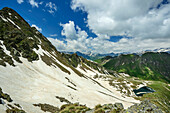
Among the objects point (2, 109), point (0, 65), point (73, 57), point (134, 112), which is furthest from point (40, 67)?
point (73, 57)

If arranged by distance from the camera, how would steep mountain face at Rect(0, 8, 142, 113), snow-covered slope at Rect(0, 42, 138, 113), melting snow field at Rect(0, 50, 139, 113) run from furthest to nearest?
1. snow-covered slope at Rect(0, 42, 138, 113)
2. steep mountain face at Rect(0, 8, 142, 113)
3. melting snow field at Rect(0, 50, 139, 113)

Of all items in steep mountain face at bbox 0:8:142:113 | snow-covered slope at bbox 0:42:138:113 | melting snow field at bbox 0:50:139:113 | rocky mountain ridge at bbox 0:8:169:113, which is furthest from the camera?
snow-covered slope at bbox 0:42:138:113

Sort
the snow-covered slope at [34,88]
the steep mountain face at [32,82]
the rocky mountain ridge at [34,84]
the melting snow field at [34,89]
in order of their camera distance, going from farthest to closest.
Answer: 1. the snow-covered slope at [34,88]
2. the steep mountain face at [32,82]
3. the melting snow field at [34,89]
4. the rocky mountain ridge at [34,84]

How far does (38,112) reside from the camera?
59.3 feet

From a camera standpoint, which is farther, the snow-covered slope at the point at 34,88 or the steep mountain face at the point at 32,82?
the snow-covered slope at the point at 34,88

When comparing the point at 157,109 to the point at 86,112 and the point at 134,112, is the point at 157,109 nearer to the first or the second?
the point at 134,112

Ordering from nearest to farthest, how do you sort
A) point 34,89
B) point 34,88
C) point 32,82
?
point 34,89 → point 34,88 → point 32,82

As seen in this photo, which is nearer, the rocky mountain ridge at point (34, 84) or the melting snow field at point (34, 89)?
the rocky mountain ridge at point (34, 84)

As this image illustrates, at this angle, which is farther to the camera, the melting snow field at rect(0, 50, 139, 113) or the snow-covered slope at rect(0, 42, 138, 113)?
the snow-covered slope at rect(0, 42, 138, 113)

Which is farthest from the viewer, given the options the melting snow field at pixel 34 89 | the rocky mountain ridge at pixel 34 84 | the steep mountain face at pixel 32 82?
the steep mountain face at pixel 32 82

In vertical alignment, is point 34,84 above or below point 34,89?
above

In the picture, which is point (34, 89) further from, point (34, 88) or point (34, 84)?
point (34, 84)

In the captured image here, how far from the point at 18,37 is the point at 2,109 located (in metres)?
62.9

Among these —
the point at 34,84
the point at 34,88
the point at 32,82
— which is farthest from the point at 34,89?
the point at 32,82
